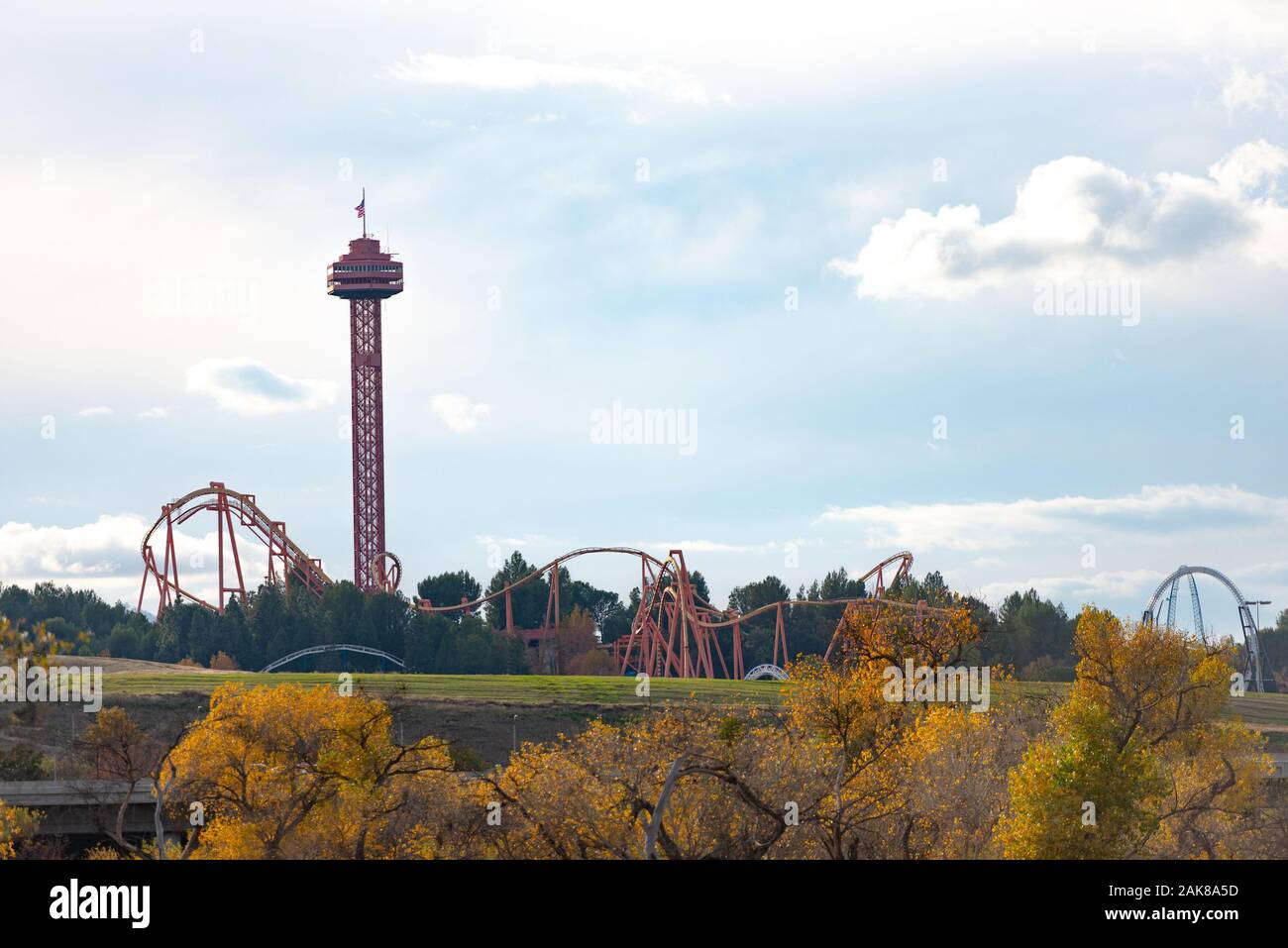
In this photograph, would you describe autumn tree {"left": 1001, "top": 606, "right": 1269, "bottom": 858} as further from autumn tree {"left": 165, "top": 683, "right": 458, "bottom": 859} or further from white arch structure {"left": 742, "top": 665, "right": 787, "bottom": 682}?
white arch structure {"left": 742, "top": 665, "right": 787, "bottom": 682}

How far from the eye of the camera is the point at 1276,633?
573 ft

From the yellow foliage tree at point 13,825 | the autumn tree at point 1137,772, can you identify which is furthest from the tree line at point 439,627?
the yellow foliage tree at point 13,825

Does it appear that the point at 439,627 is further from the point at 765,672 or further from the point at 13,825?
the point at 13,825

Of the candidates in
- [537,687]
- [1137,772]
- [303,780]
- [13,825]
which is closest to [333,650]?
[537,687]

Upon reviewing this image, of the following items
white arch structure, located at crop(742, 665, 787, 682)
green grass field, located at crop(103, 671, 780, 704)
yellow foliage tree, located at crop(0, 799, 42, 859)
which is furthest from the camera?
white arch structure, located at crop(742, 665, 787, 682)

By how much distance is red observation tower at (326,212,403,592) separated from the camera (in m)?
146

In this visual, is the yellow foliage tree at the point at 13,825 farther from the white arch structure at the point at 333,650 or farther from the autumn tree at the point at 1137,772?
the white arch structure at the point at 333,650

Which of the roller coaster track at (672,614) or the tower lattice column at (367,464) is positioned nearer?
the roller coaster track at (672,614)

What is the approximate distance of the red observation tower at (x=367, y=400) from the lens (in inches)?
5763

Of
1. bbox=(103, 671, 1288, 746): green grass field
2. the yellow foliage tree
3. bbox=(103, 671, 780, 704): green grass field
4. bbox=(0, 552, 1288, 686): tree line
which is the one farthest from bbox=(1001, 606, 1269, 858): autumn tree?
bbox=(0, 552, 1288, 686): tree line

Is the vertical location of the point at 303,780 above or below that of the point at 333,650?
below

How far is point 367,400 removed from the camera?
5782 inches
